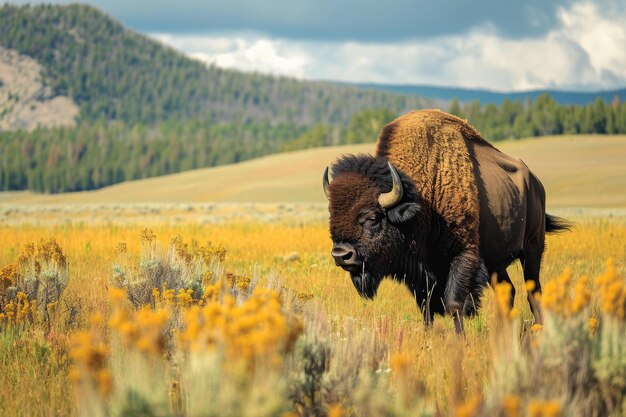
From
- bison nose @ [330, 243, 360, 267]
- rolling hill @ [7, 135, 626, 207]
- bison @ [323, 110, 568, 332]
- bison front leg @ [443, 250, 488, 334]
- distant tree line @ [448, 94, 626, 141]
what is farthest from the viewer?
distant tree line @ [448, 94, 626, 141]

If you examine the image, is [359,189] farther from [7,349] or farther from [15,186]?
[15,186]

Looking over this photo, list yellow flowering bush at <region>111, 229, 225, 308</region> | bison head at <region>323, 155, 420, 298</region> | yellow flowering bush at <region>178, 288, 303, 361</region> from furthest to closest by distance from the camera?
A: 1. yellow flowering bush at <region>111, 229, 225, 308</region>
2. bison head at <region>323, 155, 420, 298</region>
3. yellow flowering bush at <region>178, 288, 303, 361</region>

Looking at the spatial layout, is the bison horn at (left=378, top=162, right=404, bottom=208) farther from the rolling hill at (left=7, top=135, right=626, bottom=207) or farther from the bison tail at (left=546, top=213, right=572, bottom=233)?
the rolling hill at (left=7, top=135, right=626, bottom=207)

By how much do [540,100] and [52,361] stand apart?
12485 cm

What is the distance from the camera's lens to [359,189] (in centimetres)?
672

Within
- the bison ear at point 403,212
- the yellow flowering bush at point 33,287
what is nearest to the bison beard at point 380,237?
the bison ear at point 403,212

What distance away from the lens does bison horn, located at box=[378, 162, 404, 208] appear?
6.69 m

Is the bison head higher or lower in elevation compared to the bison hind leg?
higher

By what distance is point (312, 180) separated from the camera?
7462 centimetres

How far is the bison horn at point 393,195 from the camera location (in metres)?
6.69

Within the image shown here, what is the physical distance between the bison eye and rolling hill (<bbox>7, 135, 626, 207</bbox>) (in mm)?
44082

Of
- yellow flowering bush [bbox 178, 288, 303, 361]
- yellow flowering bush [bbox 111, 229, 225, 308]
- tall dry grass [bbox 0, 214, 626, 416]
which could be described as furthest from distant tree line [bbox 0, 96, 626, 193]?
yellow flowering bush [bbox 178, 288, 303, 361]

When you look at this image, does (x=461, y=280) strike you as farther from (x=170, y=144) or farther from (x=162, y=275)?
(x=170, y=144)

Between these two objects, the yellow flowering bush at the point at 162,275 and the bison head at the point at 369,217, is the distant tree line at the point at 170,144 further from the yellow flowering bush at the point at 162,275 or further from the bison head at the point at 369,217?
the bison head at the point at 369,217
